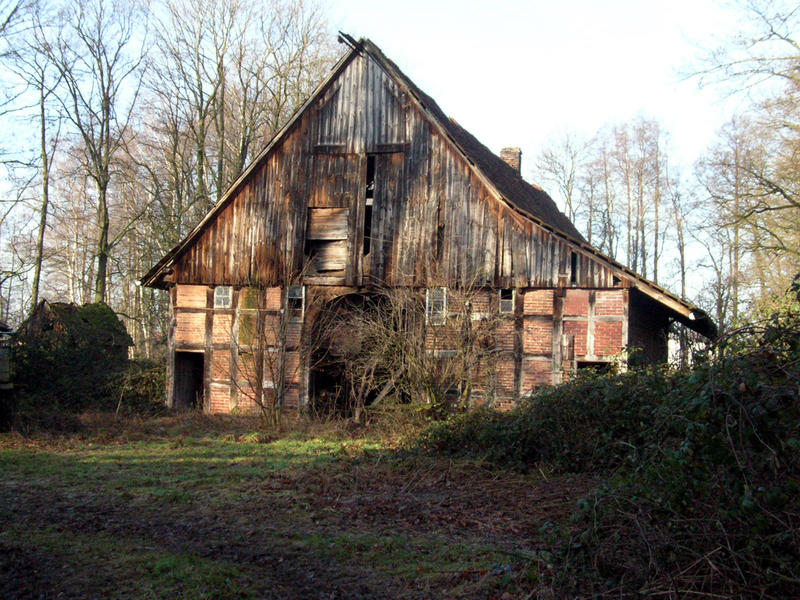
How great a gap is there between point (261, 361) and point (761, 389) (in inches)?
503

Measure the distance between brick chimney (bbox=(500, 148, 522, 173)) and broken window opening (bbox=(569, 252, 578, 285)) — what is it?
12215mm

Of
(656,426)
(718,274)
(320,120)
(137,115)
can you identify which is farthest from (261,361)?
(718,274)

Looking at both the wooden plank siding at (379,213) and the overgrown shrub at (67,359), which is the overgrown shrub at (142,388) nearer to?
the overgrown shrub at (67,359)

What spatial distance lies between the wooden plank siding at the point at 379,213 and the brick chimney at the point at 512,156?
10910mm

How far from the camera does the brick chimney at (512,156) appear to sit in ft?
92.5

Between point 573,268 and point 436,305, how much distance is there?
3.24 m

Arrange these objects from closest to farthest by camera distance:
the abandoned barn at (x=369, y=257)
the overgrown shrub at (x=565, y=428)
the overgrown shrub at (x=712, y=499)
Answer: the overgrown shrub at (x=712, y=499) → the overgrown shrub at (x=565, y=428) → the abandoned barn at (x=369, y=257)

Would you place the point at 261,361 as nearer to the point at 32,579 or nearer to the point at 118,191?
the point at 32,579

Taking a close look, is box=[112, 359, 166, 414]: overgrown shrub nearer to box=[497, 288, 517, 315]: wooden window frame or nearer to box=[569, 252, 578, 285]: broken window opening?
box=[497, 288, 517, 315]: wooden window frame

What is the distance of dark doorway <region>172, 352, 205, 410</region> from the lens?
64.0ft

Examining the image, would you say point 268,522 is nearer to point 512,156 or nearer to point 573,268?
point 573,268

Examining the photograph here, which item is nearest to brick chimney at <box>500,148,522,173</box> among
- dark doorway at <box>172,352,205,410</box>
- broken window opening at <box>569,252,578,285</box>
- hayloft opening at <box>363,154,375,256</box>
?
hayloft opening at <box>363,154,375,256</box>

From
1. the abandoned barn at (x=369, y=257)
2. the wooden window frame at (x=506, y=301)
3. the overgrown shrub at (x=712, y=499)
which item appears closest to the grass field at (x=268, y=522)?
the overgrown shrub at (x=712, y=499)

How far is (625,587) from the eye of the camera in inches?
197
